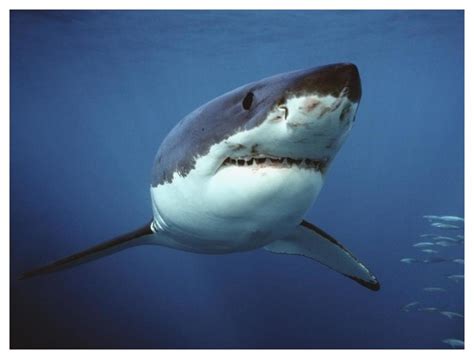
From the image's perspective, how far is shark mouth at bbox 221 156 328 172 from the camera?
1.97 meters

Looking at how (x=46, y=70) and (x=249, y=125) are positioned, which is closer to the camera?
(x=249, y=125)

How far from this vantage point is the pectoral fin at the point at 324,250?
165 inches

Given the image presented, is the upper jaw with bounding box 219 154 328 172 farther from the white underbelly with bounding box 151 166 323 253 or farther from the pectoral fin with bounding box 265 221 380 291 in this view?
the pectoral fin with bounding box 265 221 380 291

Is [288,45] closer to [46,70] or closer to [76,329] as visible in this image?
[46,70]

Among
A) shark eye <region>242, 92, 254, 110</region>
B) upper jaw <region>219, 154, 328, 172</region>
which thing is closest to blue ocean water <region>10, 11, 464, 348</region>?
upper jaw <region>219, 154, 328, 172</region>

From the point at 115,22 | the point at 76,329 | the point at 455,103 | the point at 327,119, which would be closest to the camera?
the point at 327,119

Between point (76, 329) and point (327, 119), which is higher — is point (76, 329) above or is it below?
below

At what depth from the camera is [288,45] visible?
25.6 meters

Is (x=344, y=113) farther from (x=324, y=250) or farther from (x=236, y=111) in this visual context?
(x=324, y=250)

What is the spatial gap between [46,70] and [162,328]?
1850 cm

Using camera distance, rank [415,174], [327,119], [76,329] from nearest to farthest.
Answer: [327,119], [76,329], [415,174]

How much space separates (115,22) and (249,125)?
17536mm
